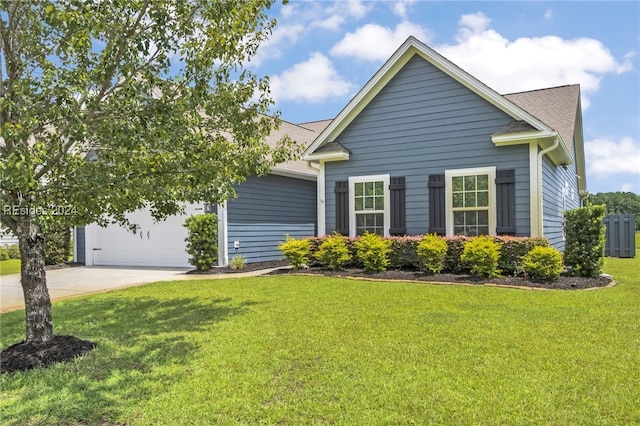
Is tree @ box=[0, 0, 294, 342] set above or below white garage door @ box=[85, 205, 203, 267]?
above

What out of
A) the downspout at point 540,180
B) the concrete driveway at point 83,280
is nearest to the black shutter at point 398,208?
the downspout at point 540,180

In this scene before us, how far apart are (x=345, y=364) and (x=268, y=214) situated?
32.9ft

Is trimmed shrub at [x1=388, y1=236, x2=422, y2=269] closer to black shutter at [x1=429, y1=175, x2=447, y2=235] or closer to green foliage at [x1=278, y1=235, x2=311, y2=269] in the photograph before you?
black shutter at [x1=429, y1=175, x2=447, y2=235]

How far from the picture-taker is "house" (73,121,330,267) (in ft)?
40.4

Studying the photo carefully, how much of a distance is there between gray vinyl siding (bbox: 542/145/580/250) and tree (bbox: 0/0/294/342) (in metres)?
7.84

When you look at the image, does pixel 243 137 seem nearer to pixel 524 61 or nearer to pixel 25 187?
pixel 25 187

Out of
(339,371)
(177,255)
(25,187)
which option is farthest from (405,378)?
(177,255)

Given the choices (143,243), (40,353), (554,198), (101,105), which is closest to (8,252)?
(143,243)

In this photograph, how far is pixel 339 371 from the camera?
11.8 feet

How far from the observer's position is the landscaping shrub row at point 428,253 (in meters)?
8.41

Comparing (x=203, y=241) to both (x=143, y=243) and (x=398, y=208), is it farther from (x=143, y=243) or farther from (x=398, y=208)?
(x=398, y=208)

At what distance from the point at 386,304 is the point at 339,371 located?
2.89m

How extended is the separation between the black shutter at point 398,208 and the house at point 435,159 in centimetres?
2

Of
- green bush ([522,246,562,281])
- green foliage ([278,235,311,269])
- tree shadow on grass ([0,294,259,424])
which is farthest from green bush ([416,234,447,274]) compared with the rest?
tree shadow on grass ([0,294,259,424])
